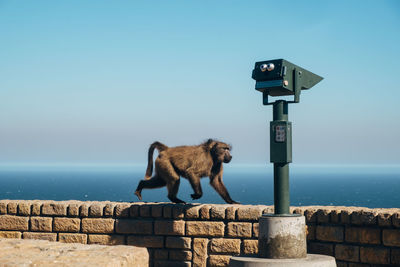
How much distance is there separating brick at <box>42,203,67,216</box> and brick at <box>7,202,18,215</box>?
531 mm

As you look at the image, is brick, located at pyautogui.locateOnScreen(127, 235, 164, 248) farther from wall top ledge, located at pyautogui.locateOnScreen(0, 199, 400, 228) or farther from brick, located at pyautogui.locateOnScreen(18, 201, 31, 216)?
brick, located at pyautogui.locateOnScreen(18, 201, 31, 216)

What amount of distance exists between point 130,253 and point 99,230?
4103 millimetres

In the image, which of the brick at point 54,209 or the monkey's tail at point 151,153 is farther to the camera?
the monkey's tail at point 151,153

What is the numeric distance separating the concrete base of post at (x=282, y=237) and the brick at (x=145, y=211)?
2.21 meters

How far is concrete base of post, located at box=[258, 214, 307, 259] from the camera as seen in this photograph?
5844 mm

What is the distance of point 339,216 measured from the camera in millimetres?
6633

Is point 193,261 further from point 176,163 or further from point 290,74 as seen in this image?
point 290,74

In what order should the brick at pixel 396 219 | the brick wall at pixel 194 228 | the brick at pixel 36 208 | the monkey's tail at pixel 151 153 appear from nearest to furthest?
the brick at pixel 396 219, the brick wall at pixel 194 228, the brick at pixel 36 208, the monkey's tail at pixel 151 153

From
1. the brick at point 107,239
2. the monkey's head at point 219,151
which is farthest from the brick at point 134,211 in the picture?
the monkey's head at point 219,151

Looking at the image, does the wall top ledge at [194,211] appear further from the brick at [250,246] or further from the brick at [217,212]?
the brick at [250,246]

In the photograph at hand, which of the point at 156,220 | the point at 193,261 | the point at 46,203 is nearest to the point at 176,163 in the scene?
the point at 156,220

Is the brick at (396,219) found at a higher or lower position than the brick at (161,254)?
higher

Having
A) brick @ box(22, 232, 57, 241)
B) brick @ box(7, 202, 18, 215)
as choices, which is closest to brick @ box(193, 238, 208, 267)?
brick @ box(22, 232, 57, 241)

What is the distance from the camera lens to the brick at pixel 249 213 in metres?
6.98
